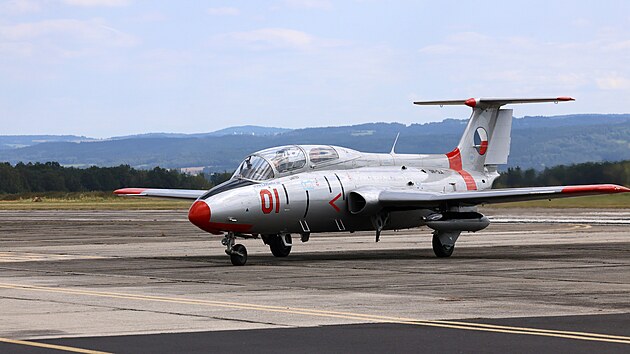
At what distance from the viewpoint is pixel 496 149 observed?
34.1m

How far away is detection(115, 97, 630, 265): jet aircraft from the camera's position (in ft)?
87.6

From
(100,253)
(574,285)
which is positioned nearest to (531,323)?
(574,285)

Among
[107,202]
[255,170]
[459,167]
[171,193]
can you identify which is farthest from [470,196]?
[107,202]

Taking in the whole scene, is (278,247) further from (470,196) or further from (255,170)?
(470,196)

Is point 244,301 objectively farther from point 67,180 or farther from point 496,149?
point 67,180

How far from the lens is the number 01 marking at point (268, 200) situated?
26984 mm

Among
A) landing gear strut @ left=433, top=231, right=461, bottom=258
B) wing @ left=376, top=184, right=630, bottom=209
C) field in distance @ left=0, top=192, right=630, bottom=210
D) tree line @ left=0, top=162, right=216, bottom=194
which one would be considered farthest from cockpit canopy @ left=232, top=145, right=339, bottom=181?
tree line @ left=0, top=162, right=216, bottom=194

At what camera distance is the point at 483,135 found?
1330 inches

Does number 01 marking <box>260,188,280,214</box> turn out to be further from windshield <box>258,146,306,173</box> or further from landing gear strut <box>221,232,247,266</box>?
landing gear strut <box>221,232,247,266</box>

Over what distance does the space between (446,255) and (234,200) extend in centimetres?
597

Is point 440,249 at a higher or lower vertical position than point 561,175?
lower

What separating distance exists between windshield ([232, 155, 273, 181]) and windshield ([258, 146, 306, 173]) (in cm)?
20

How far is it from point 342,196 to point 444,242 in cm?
272

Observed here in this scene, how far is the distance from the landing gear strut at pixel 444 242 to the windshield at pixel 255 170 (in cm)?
447
